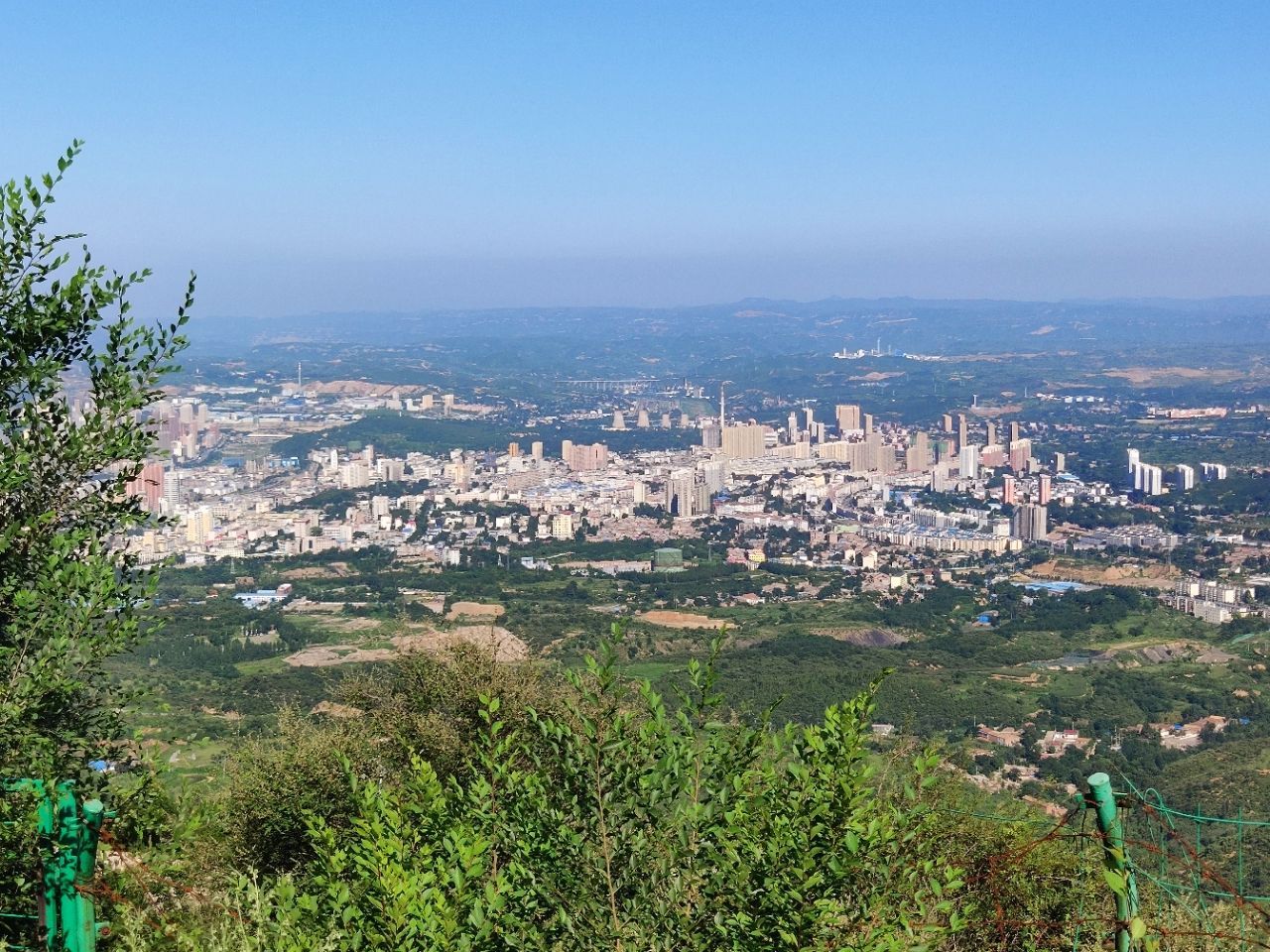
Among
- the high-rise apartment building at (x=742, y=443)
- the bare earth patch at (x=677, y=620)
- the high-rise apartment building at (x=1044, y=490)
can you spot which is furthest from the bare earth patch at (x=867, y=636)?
the high-rise apartment building at (x=742, y=443)

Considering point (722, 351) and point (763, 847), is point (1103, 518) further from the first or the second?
point (722, 351)

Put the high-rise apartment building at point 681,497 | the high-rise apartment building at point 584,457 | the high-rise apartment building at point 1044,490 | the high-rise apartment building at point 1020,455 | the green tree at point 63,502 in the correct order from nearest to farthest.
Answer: the green tree at point 63,502
the high-rise apartment building at point 1044,490
the high-rise apartment building at point 681,497
the high-rise apartment building at point 1020,455
the high-rise apartment building at point 584,457

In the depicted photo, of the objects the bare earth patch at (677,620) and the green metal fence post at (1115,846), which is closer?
the green metal fence post at (1115,846)

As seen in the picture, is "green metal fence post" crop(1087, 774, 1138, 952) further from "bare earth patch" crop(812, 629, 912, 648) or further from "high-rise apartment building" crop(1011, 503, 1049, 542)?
"high-rise apartment building" crop(1011, 503, 1049, 542)

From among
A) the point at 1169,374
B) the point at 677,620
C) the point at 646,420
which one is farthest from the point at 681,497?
the point at 1169,374

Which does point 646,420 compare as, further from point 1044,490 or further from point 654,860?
point 654,860

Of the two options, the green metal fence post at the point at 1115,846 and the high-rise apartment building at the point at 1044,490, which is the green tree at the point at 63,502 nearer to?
the green metal fence post at the point at 1115,846

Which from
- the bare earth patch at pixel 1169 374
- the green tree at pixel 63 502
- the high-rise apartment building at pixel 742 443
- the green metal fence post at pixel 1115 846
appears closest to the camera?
the green metal fence post at pixel 1115 846
